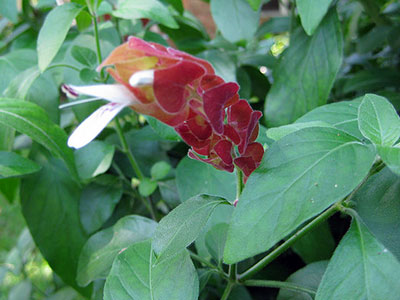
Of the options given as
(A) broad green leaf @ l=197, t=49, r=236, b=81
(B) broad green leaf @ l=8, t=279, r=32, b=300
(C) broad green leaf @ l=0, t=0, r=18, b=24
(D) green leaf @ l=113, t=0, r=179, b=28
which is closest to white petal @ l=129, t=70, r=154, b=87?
(D) green leaf @ l=113, t=0, r=179, b=28

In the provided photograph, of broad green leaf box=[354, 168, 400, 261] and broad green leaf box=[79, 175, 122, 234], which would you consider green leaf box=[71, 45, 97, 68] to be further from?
broad green leaf box=[354, 168, 400, 261]

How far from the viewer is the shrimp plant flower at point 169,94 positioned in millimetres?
302

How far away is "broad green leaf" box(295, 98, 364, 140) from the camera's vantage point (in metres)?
0.44

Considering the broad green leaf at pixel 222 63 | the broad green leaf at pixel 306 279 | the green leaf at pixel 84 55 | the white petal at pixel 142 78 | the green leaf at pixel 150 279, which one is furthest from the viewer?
the broad green leaf at pixel 222 63

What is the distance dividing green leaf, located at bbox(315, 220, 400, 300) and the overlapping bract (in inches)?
4.1

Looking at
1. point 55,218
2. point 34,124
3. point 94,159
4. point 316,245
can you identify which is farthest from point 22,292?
point 316,245

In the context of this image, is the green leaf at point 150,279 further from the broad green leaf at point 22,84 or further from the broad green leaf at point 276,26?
the broad green leaf at point 276,26

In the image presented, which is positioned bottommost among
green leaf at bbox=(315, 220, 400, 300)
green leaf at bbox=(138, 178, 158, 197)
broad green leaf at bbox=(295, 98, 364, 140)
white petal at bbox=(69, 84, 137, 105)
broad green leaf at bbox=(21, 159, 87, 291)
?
broad green leaf at bbox=(21, 159, 87, 291)

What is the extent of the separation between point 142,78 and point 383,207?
25 cm

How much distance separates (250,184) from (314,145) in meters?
0.06

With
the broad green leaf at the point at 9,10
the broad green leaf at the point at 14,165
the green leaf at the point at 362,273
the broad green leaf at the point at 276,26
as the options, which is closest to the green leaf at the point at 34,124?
the broad green leaf at the point at 14,165

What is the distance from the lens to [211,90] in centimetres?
31

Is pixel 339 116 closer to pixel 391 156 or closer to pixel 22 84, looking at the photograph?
pixel 391 156

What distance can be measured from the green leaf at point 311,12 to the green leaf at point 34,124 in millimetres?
356
